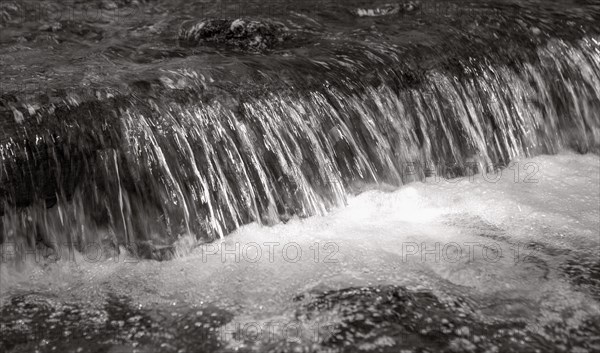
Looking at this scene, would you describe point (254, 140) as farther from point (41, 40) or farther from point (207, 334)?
point (41, 40)

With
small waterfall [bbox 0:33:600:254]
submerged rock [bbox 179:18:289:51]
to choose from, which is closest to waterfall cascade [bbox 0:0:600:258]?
small waterfall [bbox 0:33:600:254]

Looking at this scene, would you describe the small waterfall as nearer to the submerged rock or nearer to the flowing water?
the flowing water

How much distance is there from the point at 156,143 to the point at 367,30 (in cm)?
228

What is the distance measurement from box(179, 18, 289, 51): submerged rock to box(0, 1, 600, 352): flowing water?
18mm

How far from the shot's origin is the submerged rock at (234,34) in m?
5.28

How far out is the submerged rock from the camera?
17.3 feet

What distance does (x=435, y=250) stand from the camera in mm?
3627

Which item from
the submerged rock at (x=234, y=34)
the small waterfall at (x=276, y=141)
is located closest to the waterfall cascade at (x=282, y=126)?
the small waterfall at (x=276, y=141)

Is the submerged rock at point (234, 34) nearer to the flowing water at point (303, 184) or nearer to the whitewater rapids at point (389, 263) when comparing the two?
the flowing water at point (303, 184)

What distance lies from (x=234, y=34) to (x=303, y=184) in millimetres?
1727

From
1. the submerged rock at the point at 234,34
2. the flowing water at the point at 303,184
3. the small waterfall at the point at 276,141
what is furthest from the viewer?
the submerged rock at the point at 234,34

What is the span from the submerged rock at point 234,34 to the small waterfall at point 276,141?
0.70 meters

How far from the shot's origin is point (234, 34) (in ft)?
17.5

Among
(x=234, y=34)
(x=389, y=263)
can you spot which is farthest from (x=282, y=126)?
(x=234, y=34)
